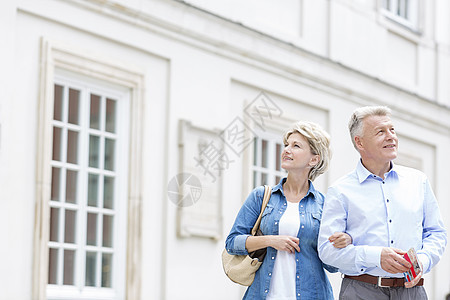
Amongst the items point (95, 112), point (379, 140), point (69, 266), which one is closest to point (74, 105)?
point (95, 112)

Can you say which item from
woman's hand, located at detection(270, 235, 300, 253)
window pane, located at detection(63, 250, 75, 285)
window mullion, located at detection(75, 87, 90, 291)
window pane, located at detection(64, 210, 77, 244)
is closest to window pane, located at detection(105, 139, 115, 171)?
window mullion, located at detection(75, 87, 90, 291)

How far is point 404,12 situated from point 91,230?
8.12 metres

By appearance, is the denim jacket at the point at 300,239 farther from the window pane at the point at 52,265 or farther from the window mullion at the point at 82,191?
the window mullion at the point at 82,191

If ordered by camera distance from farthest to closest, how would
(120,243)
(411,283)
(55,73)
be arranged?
(120,243) → (55,73) → (411,283)

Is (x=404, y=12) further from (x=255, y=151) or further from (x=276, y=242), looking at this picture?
(x=276, y=242)

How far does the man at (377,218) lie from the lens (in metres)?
5.16

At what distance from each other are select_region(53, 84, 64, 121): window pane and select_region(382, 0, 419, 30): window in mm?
7329

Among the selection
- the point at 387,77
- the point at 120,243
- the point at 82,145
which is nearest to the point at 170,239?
the point at 120,243

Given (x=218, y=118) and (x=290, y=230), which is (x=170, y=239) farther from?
(x=290, y=230)

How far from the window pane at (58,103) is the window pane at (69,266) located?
130 centimetres

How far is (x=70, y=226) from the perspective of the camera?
9.83 metres

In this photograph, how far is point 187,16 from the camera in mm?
11047

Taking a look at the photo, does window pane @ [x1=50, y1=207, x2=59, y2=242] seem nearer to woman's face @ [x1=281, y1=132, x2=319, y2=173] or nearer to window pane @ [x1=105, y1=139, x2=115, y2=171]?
window pane @ [x1=105, y1=139, x2=115, y2=171]

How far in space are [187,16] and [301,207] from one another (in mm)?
5616
